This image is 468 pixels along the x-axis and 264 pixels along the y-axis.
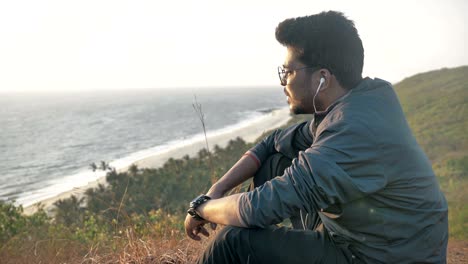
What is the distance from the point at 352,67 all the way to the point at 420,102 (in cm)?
2424

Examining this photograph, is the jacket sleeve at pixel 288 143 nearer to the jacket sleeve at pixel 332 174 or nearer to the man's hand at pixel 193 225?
the man's hand at pixel 193 225

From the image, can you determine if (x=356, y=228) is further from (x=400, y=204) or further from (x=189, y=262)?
(x=189, y=262)

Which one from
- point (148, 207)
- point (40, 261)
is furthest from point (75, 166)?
point (40, 261)

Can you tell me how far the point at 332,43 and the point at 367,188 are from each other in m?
0.85

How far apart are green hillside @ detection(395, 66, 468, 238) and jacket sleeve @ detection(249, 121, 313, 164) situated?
14.7 feet

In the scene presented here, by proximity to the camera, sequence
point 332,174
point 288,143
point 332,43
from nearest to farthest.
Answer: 1. point 332,174
2. point 332,43
3. point 288,143

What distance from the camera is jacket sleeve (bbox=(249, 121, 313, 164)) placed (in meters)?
2.85

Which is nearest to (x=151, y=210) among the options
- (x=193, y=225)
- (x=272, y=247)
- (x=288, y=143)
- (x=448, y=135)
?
(x=193, y=225)

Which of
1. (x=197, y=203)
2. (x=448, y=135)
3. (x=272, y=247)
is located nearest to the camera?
(x=272, y=247)

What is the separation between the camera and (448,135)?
13539 millimetres

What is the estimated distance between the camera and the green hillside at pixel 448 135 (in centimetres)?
749

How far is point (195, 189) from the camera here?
15.5m

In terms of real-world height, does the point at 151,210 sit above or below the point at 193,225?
below

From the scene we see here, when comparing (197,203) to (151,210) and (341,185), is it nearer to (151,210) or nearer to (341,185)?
(341,185)
